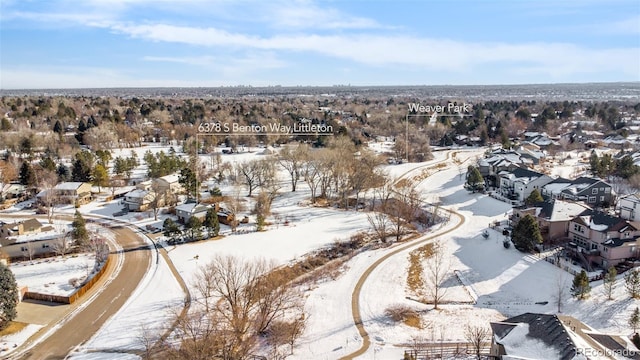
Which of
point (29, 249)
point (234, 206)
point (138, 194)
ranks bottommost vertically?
point (29, 249)

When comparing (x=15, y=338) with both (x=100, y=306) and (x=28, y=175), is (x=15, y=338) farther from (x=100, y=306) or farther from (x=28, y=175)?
(x=28, y=175)

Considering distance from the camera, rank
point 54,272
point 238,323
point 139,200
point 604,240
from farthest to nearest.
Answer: point 139,200, point 604,240, point 54,272, point 238,323

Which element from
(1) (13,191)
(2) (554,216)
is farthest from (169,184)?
(2) (554,216)

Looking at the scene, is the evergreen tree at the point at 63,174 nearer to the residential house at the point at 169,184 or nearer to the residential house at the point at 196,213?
the residential house at the point at 169,184

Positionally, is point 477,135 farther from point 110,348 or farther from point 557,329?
point 110,348

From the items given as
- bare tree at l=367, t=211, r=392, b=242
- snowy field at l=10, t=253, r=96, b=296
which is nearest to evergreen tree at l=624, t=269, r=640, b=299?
bare tree at l=367, t=211, r=392, b=242

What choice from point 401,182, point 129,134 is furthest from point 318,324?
point 129,134

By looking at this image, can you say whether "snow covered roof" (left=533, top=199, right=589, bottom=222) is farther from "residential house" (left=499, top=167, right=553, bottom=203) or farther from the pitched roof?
the pitched roof
